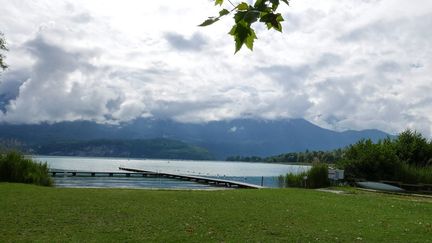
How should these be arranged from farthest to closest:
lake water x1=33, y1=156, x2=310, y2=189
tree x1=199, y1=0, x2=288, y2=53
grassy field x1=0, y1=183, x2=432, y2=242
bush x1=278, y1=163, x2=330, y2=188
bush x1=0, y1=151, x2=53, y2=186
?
lake water x1=33, y1=156, x2=310, y2=189, bush x1=278, y1=163, x2=330, y2=188, bush x1=0, y1=151, x2=53, y2=186, grassy field x1=0, y1=183, x2=432, y2=242, tree x1=199, y1=0, x2=288, y2=53

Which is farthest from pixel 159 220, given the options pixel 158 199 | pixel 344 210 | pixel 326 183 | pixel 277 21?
pixel 326 183

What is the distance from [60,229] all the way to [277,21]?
9.55 meters

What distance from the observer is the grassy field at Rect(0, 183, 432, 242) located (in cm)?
1020

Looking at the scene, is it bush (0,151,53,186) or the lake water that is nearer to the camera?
bush (0,151,53,186)

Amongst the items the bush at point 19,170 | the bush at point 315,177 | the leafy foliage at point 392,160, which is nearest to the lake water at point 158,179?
the bush at point 315,177

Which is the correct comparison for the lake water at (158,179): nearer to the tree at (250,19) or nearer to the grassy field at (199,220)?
the grassy field at (199,220)

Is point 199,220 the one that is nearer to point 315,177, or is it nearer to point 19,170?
point 19,170

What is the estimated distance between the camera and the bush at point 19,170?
26.0 meters

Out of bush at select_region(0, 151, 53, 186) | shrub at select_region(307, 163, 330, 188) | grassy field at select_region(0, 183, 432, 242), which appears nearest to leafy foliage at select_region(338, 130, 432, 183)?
shrub at select_region(307, 163, 330, 188)

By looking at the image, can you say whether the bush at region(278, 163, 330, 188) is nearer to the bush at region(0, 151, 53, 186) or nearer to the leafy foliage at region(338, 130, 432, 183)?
the leafy foliage at region(338, 130, 432, 183)

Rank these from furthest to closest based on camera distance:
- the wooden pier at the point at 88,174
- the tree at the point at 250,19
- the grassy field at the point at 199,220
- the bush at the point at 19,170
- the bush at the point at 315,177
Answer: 1. the wooden pier at the point at 88,174
2. the bush at the point at 315,177
3. the bush at the point at 19,170
4. the grassy field at the point at 199,220
5. the tree at the point at 250,19

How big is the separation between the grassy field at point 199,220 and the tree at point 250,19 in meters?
7.77

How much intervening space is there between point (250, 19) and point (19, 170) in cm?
2675

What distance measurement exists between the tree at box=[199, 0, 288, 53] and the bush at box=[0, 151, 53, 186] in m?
26.4
